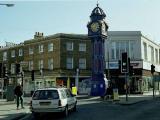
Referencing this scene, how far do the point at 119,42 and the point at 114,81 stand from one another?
249 inches

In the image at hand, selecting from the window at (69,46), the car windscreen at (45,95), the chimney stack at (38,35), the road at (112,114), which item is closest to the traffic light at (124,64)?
the road at (112,114)

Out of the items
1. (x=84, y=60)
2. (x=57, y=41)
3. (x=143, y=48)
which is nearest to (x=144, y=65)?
(x=143, y=48)

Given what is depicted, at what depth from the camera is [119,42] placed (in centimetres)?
6259

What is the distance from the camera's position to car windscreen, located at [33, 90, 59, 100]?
66.7 feet

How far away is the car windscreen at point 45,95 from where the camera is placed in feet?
66.7

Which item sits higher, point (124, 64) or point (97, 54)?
point (97, 54)

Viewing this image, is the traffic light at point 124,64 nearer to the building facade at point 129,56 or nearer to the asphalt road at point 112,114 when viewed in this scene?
the asphalt road at point 112,114

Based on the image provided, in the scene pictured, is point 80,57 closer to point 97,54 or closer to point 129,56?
point 129,56

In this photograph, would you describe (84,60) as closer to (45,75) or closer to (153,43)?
(45,75)

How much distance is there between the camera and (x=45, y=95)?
20.5 meters

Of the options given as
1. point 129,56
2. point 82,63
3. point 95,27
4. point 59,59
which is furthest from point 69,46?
point 95,27

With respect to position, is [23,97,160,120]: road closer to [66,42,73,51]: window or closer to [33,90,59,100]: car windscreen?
[33,90,59,100]: car windscreen

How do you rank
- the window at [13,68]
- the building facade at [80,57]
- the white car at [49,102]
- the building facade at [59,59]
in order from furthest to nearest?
1. the window at [13,68]
2. the building facade at [59,59]
3. the building facade at [80,57]
4. the white car at [49,102]

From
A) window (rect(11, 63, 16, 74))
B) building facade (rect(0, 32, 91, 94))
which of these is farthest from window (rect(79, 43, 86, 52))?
window (rect(11, 63, 16, 74))
